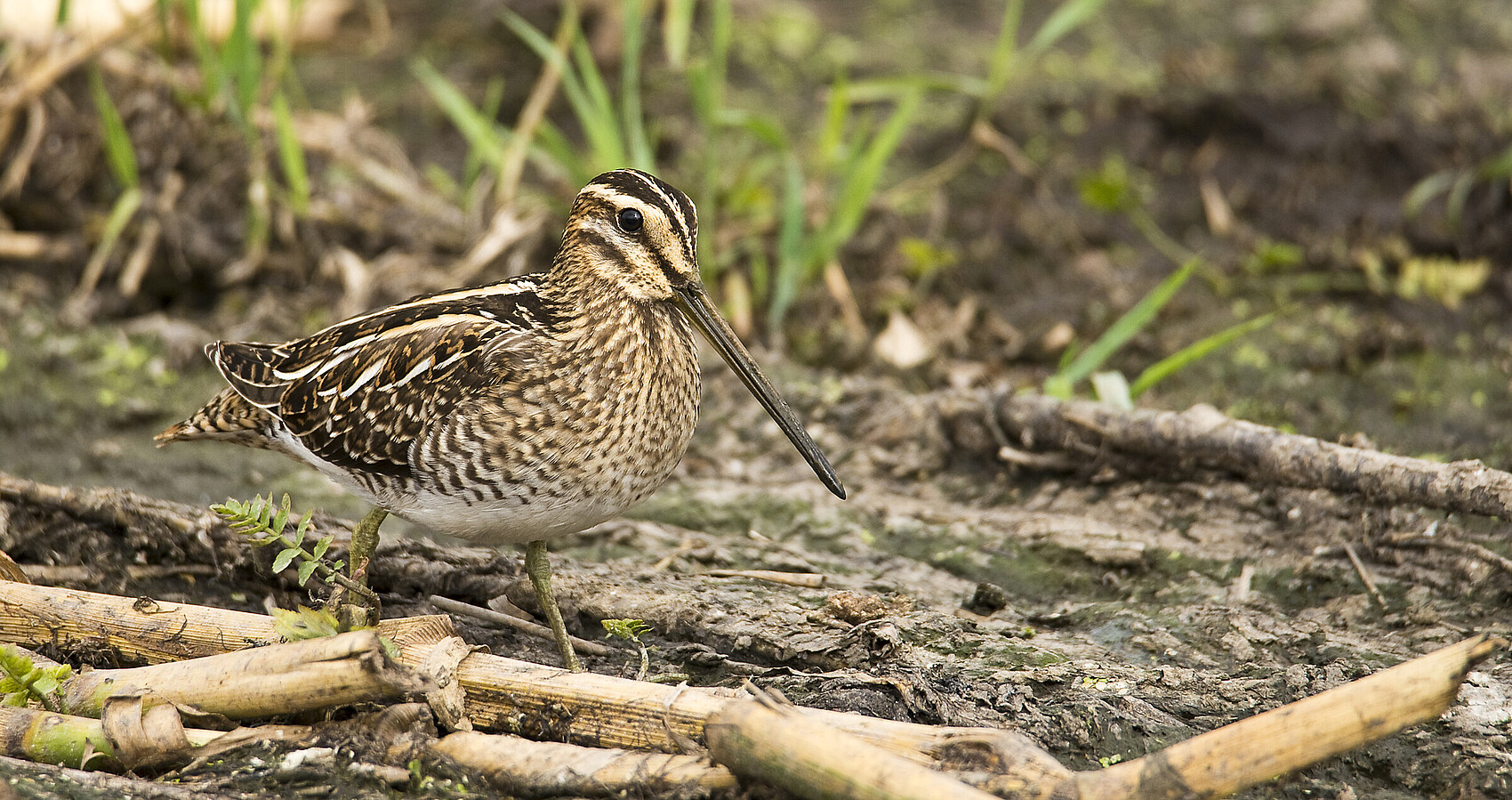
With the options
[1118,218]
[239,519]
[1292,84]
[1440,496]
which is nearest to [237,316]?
[239,519]

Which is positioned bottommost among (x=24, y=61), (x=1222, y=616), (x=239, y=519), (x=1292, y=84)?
(x=1222, y=616)

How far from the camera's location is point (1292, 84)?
6742mm

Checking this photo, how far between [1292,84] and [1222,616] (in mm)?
4242

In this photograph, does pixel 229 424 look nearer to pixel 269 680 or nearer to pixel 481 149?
pixel 269 680

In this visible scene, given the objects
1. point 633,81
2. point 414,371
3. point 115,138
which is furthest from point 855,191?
point 115,138

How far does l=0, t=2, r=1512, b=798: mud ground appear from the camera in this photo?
3.19 meters

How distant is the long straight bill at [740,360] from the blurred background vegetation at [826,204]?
1.34 m

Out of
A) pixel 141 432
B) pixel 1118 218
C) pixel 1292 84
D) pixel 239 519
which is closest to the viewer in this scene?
pixel 239 519

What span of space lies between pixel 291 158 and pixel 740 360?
2.94 m

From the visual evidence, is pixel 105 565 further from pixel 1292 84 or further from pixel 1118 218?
pixel 1292 84

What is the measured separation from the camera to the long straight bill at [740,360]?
138 inches

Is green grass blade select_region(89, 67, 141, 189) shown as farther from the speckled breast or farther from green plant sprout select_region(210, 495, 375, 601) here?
green plant sprout select_region(210, 495, 375, 601)

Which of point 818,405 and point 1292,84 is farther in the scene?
point 1292,84

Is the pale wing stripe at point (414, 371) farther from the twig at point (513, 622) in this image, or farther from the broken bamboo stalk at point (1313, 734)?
the broken bamboo stalk at point (1313, 734)
